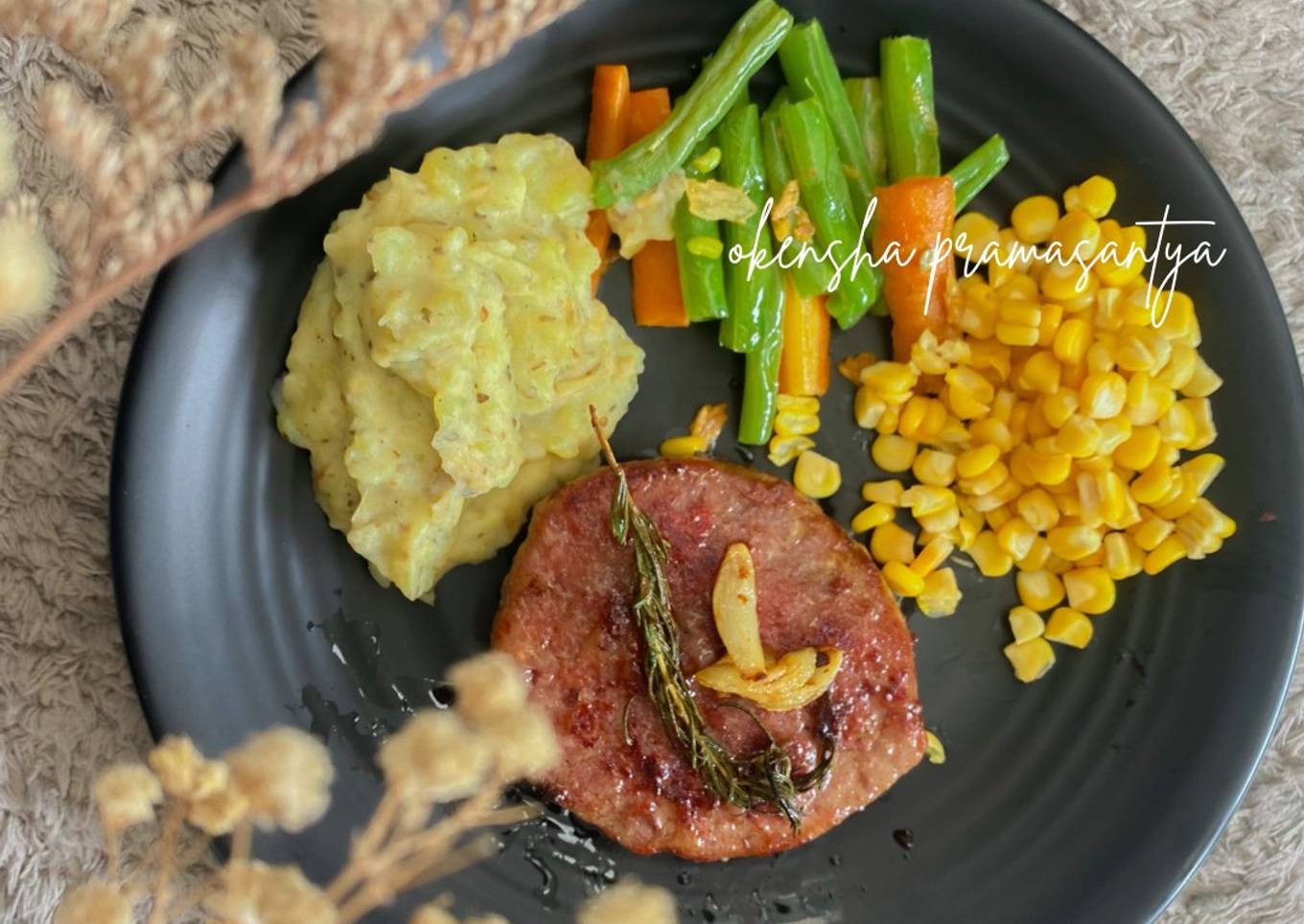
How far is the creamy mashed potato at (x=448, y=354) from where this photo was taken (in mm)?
2592

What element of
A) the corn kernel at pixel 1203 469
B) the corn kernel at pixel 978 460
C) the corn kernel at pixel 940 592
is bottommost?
the corn kernel at pixel 940 592

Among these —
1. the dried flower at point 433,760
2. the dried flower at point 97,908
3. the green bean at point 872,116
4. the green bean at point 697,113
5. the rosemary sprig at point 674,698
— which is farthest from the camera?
the green bean at point 872,116

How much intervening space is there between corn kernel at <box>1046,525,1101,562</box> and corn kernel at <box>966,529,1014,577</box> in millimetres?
135

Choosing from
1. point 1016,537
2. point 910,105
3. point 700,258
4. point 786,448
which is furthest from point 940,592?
point 910,105

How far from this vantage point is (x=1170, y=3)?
3.24 metres

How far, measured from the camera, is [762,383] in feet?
9.95

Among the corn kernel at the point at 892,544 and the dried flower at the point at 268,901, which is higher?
the dried flower at the point at 268,901

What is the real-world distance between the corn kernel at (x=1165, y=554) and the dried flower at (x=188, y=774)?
2.49m

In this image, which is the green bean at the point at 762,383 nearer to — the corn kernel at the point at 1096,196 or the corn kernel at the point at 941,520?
the corn kernel at the point at 941,520

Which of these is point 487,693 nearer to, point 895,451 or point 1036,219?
point 895,451

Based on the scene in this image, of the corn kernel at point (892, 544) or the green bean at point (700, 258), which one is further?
the corn kernel at point (892, 544)

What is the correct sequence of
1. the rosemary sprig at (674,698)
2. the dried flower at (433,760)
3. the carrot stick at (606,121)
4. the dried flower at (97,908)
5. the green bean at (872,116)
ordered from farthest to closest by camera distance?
the green bean at (872,116)
the carrot stick at (606,121)
the rosemary sprig at (674,698)
the dried flower at (433,760)
the dried flower at (97,908)

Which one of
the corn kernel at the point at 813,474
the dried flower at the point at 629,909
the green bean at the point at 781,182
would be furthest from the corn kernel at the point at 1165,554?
the dried flower at the point at 629,909

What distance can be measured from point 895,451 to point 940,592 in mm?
404
